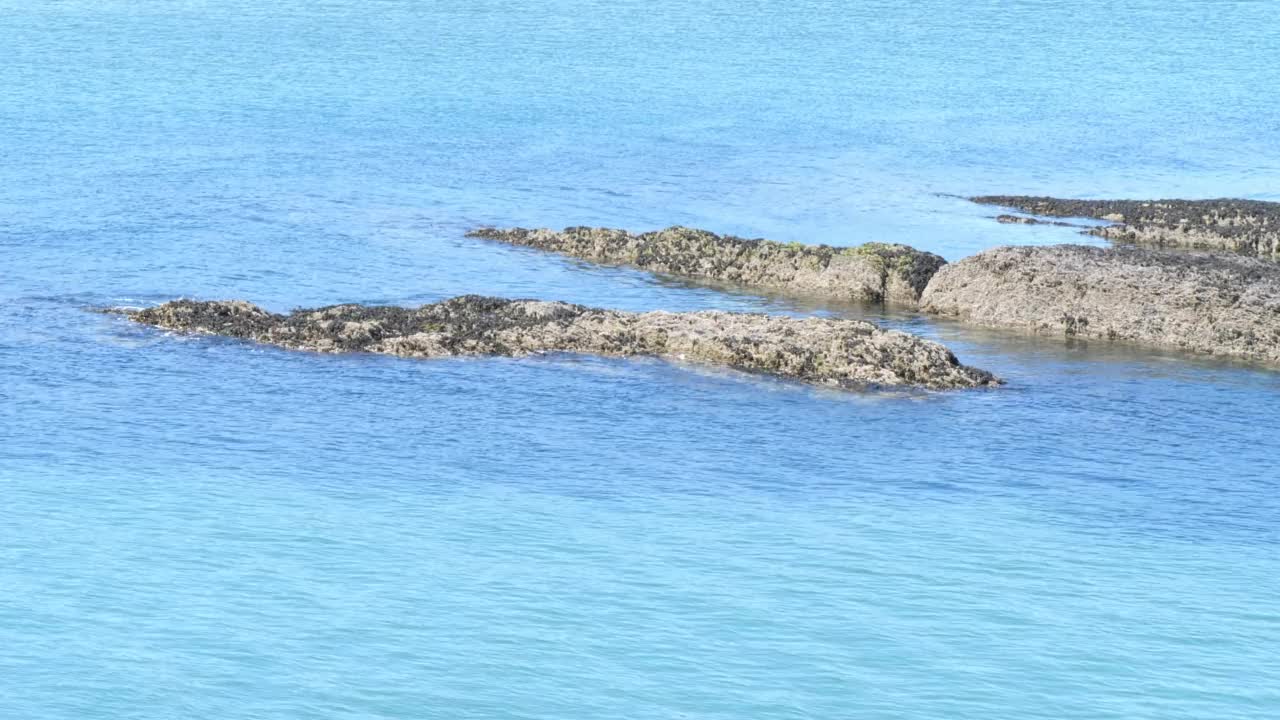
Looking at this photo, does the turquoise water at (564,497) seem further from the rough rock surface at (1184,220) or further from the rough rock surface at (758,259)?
the rough rock surface at (1184,220)

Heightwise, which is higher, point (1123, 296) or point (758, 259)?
point (758, 259)

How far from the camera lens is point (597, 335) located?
31.1m

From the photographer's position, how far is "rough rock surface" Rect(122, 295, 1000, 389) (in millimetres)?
29203

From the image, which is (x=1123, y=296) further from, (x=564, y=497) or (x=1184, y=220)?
(x=564, y=497)

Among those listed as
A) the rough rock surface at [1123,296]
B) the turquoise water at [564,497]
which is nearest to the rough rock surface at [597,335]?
the turquoise water at [564,497]

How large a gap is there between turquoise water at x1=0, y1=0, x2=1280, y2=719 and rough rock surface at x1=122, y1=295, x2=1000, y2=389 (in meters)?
0.69

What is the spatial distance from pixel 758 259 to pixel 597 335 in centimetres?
872

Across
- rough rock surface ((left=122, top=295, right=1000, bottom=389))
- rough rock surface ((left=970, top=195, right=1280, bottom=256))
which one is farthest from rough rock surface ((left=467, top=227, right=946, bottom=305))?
rough rock surface ((left=970, top=195, right=1280, bottom=256))

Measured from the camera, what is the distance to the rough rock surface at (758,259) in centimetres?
3678

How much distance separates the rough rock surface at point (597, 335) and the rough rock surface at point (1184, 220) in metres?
15.4

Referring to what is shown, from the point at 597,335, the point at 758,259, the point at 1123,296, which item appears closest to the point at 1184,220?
the point at 1123,296

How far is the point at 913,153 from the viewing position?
5994cm

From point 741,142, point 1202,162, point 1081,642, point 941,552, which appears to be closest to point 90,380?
point 941,552

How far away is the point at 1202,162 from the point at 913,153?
9.24 m
